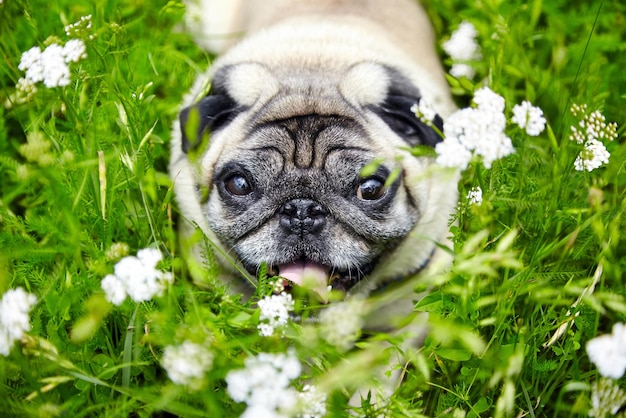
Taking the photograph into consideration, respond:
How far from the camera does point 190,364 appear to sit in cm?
154

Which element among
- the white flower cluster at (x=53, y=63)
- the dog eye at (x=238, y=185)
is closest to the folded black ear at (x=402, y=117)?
the dog eye at (x=238, y=185)

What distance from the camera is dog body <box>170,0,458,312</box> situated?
2.51m

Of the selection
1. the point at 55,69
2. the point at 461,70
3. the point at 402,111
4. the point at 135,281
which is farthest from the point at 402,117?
the point at 135,281

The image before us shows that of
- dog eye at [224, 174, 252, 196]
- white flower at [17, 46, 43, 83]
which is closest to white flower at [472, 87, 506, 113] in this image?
dog eye at [224, 174, 252, 196]

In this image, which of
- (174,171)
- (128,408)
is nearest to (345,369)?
(128,408)

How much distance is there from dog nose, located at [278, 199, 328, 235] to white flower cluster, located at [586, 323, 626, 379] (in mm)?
1138

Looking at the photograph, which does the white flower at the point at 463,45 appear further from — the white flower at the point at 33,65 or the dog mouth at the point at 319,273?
the white flower at the point at 33,65

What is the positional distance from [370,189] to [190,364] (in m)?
1.17

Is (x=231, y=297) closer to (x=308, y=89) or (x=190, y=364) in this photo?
(x=190, y=364)

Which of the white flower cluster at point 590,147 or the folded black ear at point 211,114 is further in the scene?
the folded black ear at point 211,114

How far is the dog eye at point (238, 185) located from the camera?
2549 mm

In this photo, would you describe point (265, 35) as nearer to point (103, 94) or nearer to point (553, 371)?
point (103, 94)

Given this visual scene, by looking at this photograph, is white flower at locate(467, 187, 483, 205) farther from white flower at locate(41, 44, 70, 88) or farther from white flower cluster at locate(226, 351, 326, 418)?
white flower at locate(41, 44, 70, 88)

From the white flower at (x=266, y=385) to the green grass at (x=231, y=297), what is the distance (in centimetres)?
10
